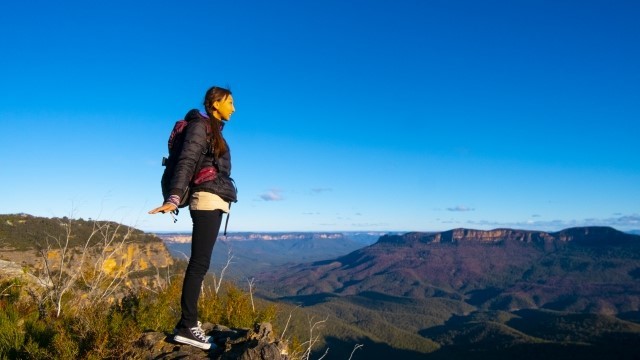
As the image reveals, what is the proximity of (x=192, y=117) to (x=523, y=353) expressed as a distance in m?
107

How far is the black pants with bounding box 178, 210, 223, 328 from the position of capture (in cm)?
439

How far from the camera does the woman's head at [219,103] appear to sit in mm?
4738

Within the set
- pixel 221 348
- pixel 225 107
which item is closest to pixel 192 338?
pixel 221 348

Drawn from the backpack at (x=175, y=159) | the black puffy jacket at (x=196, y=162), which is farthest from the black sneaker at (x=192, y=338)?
the black puffy jacket at (x=196, y=162)

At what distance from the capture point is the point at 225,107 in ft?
15.7

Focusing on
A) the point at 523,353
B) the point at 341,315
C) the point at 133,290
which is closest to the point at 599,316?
the point at 523,353

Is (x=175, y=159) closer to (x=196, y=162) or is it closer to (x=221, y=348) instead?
(x=196, y=162)

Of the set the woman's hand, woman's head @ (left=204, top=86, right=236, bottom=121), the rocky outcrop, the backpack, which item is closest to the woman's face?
woman's head @ (left=204, top=86, right=236, bottom=121)

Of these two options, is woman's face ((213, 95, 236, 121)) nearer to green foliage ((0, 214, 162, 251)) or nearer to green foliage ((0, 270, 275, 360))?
green foliage ((0, 270, 275, 360))

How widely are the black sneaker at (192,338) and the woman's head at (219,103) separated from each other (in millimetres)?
2230

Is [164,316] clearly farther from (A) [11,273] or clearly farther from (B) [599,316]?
(B) [599,316]

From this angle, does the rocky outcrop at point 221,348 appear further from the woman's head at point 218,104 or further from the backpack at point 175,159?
the woman's head at point 218,104

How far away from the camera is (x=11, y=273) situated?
8383mm

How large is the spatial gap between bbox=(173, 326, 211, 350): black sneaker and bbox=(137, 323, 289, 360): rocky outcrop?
0.07m
